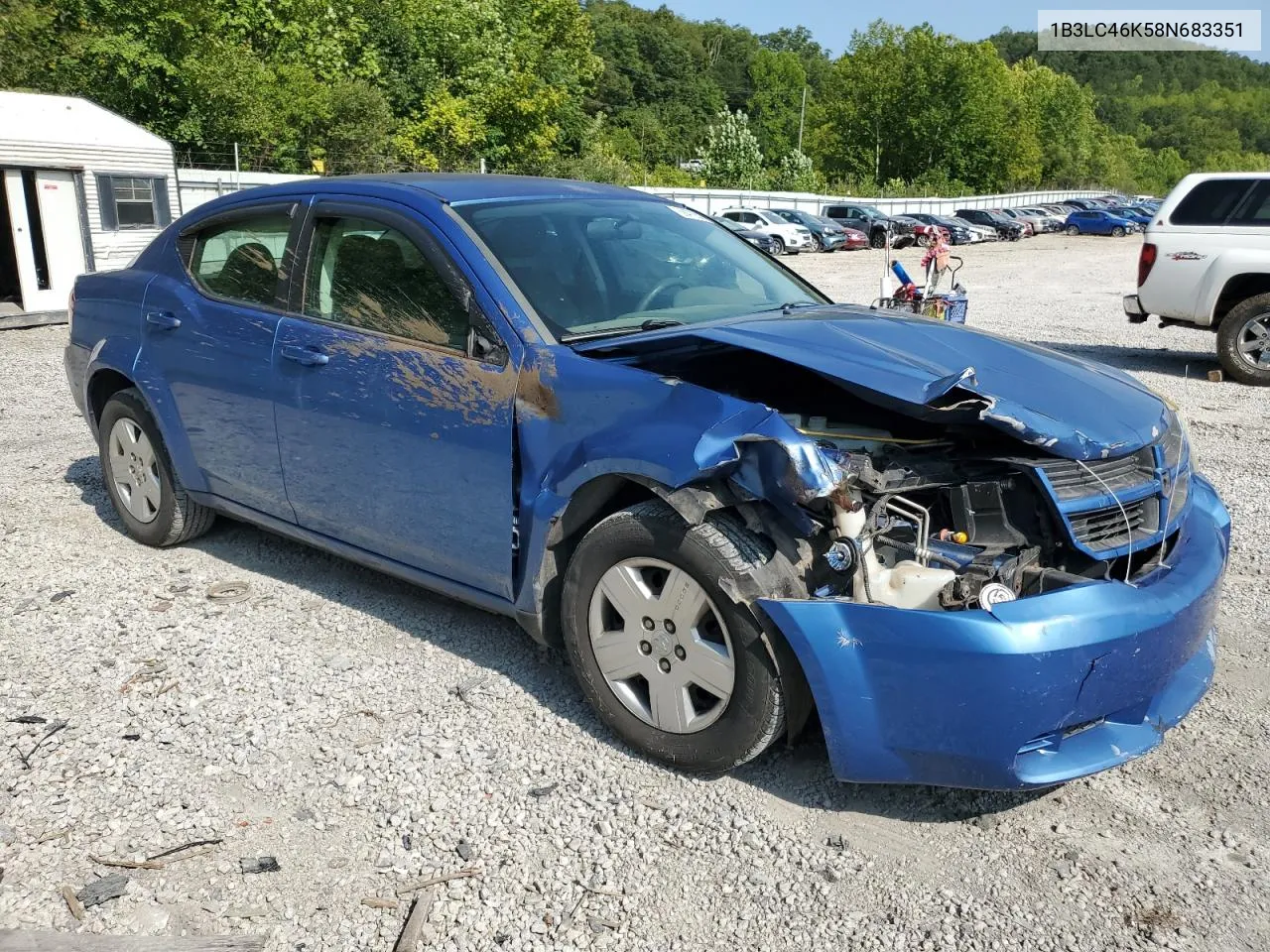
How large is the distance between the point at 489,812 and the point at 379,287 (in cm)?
193

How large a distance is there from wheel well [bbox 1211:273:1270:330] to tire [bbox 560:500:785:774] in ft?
30.1

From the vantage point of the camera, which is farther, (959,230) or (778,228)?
(959,230)

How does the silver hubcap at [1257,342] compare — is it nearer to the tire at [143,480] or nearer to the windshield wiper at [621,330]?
the windshield wiper at [621,330]

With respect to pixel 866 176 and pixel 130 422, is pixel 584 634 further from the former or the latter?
pixel 866 176

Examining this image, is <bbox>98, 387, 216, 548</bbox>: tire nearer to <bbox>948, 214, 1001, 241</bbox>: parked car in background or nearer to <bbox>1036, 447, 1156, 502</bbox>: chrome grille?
<bbox>1036, 447, 1156, 502</bbox>: chrome grille

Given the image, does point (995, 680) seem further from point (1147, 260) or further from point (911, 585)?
point (1147, 260)

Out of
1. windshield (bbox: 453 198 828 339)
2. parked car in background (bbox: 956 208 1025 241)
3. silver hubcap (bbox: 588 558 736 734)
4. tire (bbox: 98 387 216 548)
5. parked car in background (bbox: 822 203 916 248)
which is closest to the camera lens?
silver hubcap (bbox: 588 558 736 734)

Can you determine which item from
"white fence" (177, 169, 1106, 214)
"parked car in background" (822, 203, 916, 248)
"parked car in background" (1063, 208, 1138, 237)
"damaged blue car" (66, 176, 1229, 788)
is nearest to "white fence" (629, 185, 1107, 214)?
"white fence" (177, 169, 1106, 214)

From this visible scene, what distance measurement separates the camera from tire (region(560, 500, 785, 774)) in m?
2.89

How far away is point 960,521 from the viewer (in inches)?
117

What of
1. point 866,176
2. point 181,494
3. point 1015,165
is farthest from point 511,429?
point 1015,165

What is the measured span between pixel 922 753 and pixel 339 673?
215 cm

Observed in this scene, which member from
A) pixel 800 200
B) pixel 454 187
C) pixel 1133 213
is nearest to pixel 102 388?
pixel 454 187

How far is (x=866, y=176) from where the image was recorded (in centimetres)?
8431
